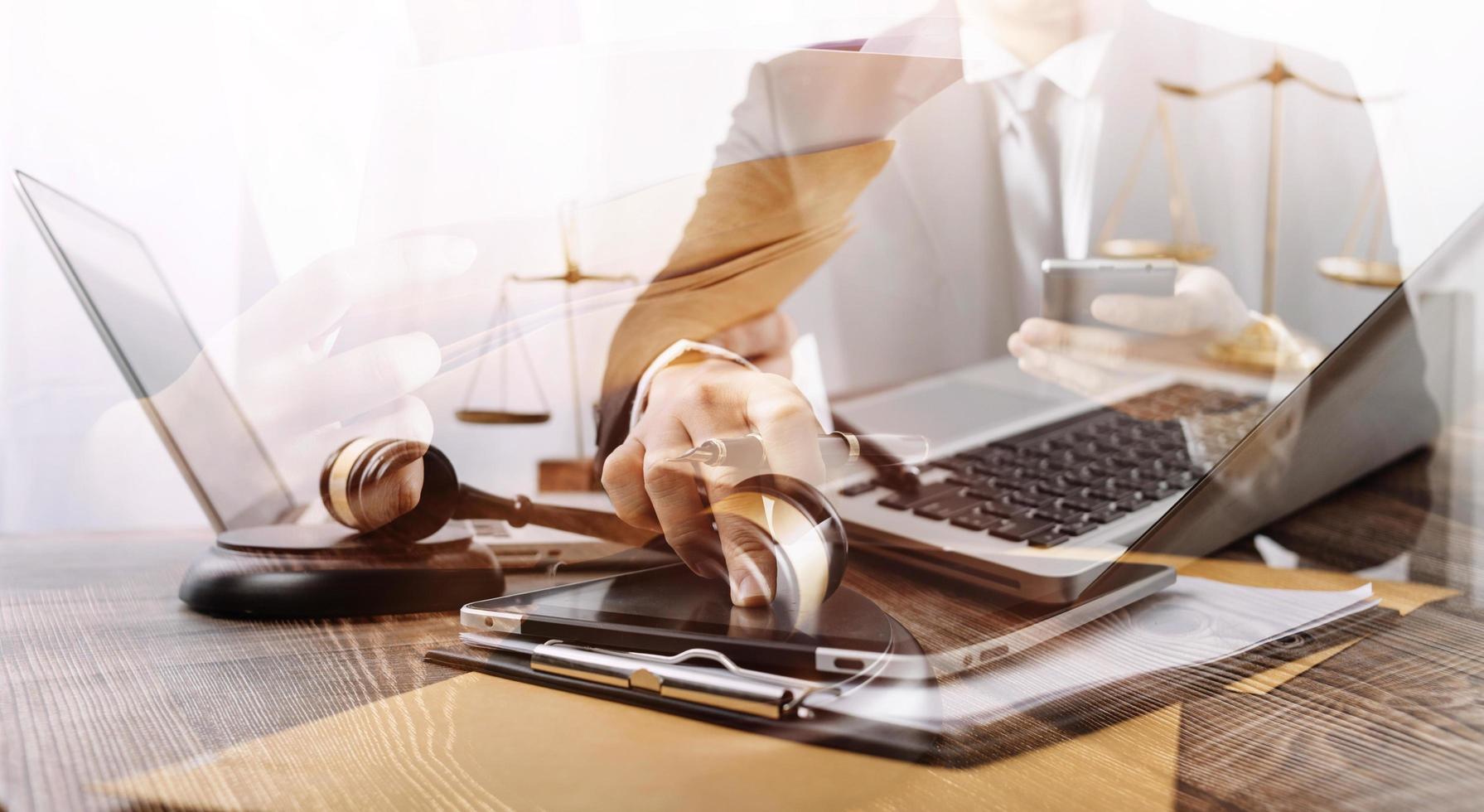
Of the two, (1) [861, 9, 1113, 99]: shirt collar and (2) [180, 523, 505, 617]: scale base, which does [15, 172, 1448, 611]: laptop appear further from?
(1) [861, 9, 1113, 99]: shirt collar

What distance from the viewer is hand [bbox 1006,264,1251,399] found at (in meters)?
0.32

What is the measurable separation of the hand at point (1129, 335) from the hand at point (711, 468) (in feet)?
0.44

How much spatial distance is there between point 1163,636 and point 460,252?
0.81 ft

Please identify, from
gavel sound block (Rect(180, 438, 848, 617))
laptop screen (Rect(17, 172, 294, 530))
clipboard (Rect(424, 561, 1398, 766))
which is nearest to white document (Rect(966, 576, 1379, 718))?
clipboard (Rect(424, 561, 1398, 766))

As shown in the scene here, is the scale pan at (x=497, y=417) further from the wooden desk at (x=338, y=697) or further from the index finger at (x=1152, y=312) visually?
the index finger at (x=1152, y=312)

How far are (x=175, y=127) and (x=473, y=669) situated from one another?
0.75ft

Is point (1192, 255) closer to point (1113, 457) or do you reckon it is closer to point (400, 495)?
point (1113, 457)

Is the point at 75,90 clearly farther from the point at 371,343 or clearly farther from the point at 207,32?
the point at 371,343

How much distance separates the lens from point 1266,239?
17.6 inches

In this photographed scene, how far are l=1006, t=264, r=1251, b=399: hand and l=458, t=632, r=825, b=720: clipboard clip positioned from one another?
19 centimetres

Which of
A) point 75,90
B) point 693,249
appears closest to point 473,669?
point 693,249

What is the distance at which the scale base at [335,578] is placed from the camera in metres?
0.28

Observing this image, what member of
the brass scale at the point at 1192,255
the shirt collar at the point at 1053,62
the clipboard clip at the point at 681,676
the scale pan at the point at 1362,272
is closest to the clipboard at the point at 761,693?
the clipboard clip at the point at 681,676

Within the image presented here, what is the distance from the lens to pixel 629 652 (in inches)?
8.8
